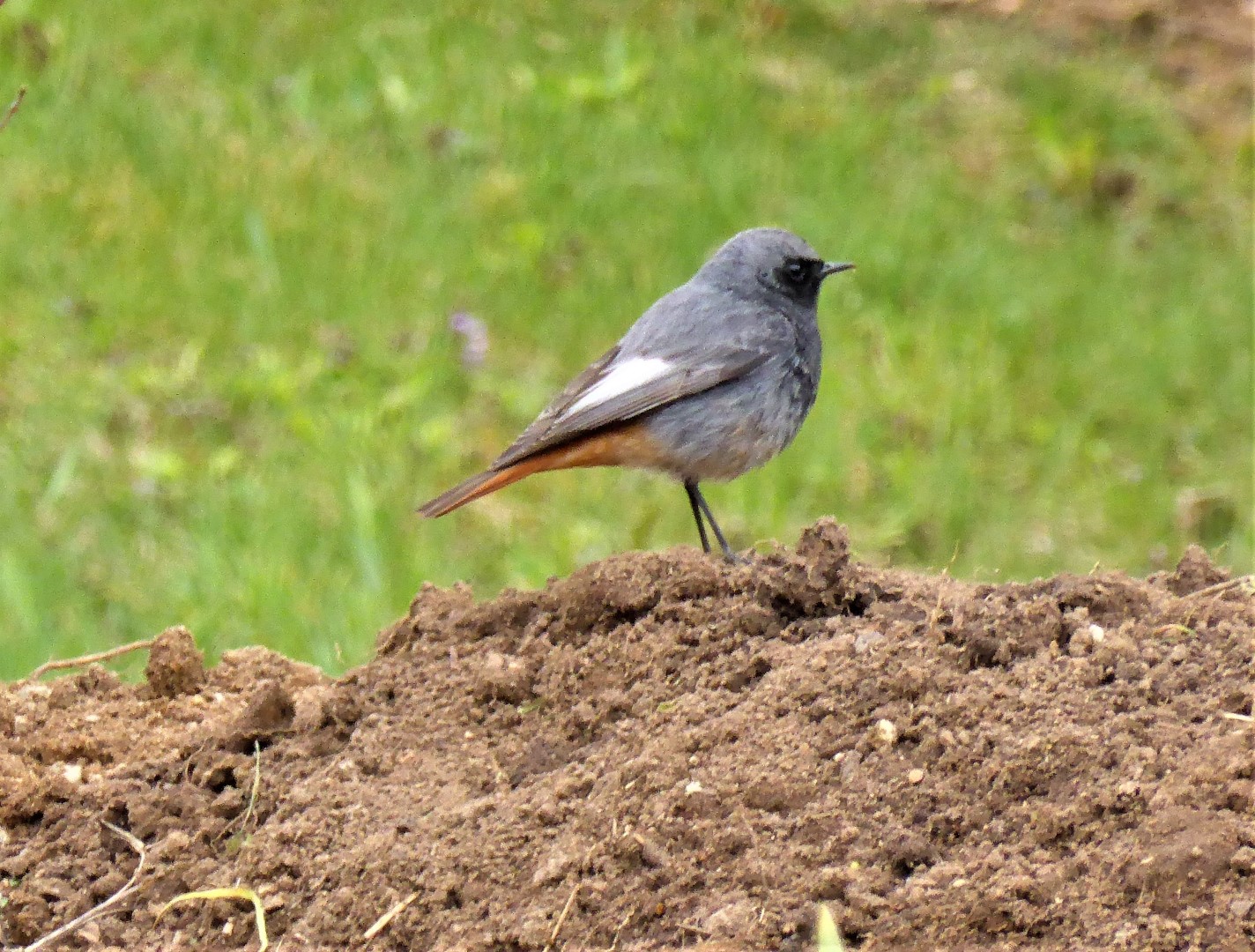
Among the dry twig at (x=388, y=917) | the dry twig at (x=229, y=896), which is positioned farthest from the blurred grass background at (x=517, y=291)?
the dry twig at (x=388, y=917)

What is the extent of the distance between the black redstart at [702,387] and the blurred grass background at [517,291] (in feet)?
4.01

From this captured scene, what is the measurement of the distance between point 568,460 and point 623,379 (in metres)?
0.29

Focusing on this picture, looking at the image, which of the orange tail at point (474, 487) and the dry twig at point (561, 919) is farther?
the orange tail at point (474, 487)

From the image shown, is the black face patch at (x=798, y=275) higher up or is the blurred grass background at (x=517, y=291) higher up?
the black face patch at (x=798, y=275)

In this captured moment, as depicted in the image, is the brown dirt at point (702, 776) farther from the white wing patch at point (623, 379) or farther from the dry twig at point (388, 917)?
the white wing patch at point (623, 379)

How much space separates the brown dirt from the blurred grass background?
5.81 feet

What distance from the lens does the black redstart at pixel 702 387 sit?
450cm

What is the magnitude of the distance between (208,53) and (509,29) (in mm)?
1668

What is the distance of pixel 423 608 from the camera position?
3881mm

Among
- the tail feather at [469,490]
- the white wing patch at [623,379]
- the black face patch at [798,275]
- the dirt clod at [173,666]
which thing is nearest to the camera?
the dirt clod at [173,666]

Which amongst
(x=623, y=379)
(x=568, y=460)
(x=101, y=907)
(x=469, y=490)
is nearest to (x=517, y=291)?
(x=623, y=379)

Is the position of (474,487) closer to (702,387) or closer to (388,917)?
(702,387)

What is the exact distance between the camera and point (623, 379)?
182 inches

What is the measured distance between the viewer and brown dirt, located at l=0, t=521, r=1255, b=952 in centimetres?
270
